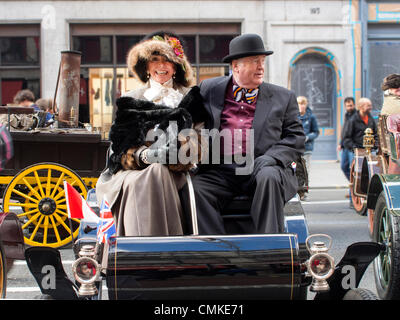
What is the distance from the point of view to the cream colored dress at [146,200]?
3.61 m

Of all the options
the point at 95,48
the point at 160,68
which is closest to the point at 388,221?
the point at 160,68

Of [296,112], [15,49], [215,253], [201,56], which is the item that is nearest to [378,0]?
[201,56]

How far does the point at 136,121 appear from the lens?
4.03 m

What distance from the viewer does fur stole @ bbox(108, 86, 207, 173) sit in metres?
4.00

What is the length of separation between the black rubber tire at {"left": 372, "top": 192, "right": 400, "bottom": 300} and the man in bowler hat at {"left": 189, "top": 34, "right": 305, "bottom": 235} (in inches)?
35.2

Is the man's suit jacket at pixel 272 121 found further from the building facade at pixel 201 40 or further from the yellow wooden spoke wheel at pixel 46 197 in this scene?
the building facade at pixel 201 40

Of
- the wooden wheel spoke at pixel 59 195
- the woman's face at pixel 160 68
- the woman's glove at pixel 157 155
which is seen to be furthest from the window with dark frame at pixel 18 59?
the woman's glove at pixel 157 155

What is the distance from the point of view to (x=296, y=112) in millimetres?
4352

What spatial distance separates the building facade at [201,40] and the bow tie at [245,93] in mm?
12851

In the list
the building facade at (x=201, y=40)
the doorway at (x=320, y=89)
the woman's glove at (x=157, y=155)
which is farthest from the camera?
the doorway at (x=320, y=89)

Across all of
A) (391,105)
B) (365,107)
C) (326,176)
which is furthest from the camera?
(326,176)

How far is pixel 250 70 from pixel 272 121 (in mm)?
383

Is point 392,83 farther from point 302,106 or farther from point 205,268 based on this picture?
point 205,268

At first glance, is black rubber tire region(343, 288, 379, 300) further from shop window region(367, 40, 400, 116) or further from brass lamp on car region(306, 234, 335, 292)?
shop window region(367, 40, 400, 116)
